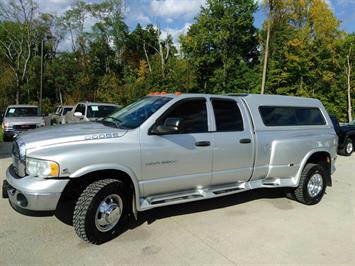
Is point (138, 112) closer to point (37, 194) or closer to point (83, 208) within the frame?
point (83, 208)

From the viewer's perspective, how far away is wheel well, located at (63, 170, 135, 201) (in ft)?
13.1

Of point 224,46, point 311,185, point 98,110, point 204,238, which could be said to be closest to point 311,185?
point 311,185

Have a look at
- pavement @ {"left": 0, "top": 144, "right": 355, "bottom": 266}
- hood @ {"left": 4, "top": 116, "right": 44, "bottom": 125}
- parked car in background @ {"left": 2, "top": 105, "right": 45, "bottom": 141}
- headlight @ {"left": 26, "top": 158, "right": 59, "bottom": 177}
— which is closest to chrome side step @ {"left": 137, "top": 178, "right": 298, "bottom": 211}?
pavement @ {"left": 0, "top": 144, "right": 355, "bottom": 266}

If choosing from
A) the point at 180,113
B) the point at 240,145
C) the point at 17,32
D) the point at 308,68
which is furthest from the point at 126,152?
the point at 17,32

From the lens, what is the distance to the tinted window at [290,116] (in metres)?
5.64

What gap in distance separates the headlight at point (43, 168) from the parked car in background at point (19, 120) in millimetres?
9684

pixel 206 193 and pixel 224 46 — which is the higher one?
pixel 224 46

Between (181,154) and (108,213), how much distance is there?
4.04ft

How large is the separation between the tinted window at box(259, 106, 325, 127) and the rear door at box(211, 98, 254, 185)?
49cm

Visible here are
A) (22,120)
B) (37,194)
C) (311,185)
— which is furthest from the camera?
(22,120)

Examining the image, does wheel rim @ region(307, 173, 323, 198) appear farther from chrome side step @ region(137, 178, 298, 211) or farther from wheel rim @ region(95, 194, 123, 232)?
wheel rim @ region(95, 194, 123, 232)

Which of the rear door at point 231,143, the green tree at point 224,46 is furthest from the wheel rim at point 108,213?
the green tree at point 224,46

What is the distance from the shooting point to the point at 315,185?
20.2 feet

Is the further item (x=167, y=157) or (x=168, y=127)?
(x=167, y=157)
